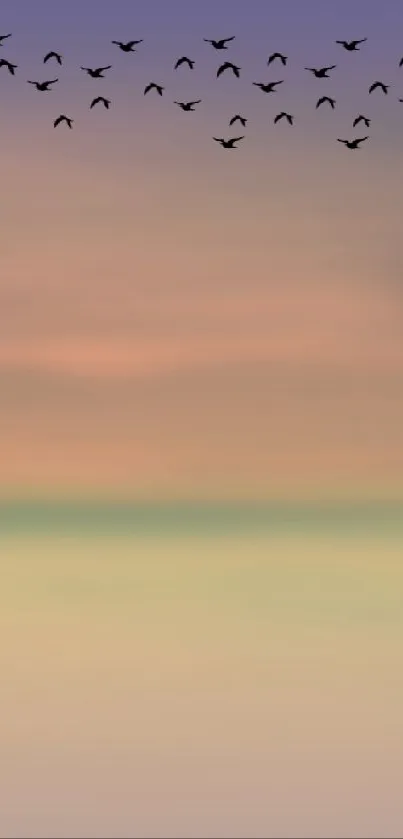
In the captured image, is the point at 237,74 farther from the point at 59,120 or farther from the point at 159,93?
the point at 59,120

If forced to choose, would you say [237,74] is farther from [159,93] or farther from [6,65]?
[6,65]

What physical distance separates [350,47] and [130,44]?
20.0m

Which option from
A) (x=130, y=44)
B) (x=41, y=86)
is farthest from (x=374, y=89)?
(x=41, y=86)

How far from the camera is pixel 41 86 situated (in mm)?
141125

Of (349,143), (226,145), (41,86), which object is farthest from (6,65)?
(349,143)

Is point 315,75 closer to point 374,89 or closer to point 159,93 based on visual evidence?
point 374,89

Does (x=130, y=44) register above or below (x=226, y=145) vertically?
above

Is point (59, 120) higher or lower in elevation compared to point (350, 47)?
lower

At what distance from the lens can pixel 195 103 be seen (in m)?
141

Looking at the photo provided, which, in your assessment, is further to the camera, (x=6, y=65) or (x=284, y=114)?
(x=284, y=114)

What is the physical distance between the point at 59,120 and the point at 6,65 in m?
12.0

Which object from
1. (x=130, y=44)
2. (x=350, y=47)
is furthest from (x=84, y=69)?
(x=350, y=47)

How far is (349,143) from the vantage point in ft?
481

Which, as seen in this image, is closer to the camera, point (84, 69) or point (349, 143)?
point (84, 69)
